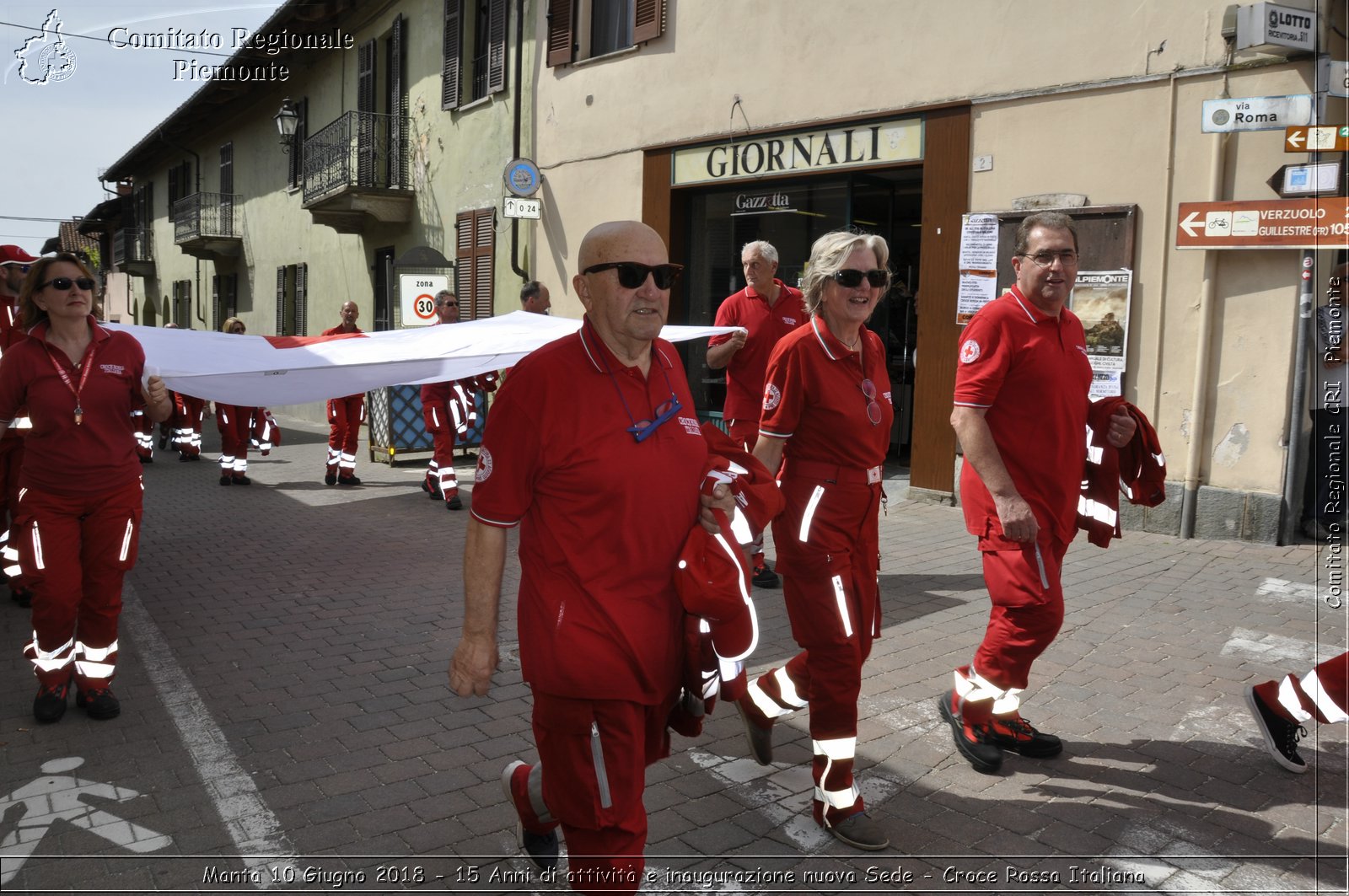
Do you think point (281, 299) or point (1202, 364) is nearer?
point (1202, 364)

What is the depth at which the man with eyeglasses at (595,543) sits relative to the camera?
106 inches

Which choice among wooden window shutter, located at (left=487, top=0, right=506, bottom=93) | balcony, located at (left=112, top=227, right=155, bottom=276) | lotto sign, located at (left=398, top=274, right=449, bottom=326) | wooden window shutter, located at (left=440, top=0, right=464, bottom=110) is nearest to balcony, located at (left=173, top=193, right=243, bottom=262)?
balcony, located at (left=112, top=227, right=155, bottom=276)

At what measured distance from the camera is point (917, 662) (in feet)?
18.3

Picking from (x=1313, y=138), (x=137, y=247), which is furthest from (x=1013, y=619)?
(x=137, y=247)

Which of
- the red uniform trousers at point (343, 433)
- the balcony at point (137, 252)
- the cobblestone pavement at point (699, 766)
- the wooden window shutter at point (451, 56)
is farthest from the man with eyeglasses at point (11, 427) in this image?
the balcony at point (137, 252)

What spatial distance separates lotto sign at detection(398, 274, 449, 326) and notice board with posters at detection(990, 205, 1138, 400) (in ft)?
30.2

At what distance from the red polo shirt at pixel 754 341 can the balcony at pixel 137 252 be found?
40.6 metres

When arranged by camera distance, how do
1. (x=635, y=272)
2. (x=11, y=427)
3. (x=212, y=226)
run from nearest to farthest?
(x=635, y=272)
(x=11, y=427)
(x=212, y=226)

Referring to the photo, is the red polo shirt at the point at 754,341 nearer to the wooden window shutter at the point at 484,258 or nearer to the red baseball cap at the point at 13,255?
the red baseball cap at the point at 13,255

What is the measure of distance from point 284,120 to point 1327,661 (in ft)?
72.1

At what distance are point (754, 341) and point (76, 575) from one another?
4311 millimetres

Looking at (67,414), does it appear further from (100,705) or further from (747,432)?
(747,432)

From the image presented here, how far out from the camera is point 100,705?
191 inches

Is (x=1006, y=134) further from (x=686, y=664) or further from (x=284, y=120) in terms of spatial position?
(x=284, y=120)
